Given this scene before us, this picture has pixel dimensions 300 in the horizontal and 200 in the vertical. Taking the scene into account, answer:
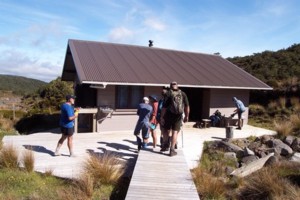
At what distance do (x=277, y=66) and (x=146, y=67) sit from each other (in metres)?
19.0

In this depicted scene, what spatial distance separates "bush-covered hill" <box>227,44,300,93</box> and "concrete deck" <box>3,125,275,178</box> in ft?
30.6

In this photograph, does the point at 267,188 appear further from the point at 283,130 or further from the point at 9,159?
the point at 283,130

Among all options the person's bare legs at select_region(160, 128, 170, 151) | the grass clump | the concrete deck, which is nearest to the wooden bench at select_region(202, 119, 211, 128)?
the concrete deck

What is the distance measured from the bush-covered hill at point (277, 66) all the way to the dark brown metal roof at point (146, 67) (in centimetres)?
547

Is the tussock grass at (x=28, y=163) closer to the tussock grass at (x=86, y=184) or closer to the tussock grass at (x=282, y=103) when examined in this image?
the tussock grass at (x=86, y=184)

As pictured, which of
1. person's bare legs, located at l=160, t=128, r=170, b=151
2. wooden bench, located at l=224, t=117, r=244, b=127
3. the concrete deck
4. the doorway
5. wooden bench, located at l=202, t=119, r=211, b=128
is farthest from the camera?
the doorway

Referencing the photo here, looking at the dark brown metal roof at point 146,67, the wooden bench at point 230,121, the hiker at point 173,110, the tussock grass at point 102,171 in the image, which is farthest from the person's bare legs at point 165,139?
the wooden bench at point 230,121

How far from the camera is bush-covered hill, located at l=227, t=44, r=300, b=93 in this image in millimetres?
23378

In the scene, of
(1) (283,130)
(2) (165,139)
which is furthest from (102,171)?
(1) (283,130)

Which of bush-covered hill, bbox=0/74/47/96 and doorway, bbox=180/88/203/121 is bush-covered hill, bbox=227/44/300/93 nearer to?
doorway, bbox=180/88/203/121

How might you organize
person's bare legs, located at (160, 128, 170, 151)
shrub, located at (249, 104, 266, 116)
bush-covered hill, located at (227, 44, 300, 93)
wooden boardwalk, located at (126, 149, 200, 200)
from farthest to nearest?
1. bush-covered hill, located at (227, 44, 300, 93)
2. shrub, located at (249, 104, 266, 116)
3. person's bare legs, located at (160, 128, 170, 151)
4. wooden boardwalk, located at (126, 149, 200, 200)

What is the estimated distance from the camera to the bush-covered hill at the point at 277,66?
76.7ft

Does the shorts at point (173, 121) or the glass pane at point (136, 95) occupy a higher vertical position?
the glass pane at point (136, 95)

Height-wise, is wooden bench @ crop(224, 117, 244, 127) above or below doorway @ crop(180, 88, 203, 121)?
below
